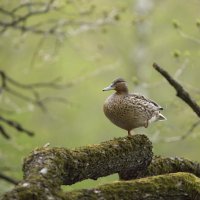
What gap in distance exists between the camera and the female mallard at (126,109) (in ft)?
20.0

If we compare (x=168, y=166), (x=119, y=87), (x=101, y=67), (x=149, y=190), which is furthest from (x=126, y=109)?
(x=101, y=67)

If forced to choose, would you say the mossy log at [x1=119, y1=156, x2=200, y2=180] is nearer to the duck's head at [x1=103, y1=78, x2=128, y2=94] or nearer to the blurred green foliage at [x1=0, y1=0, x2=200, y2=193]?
the duck's head at [x1=103, y1=78, x2=128, y2=94]

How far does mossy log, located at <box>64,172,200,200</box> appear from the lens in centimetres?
453

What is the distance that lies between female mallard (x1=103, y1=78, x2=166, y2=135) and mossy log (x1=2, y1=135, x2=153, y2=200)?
1.99ft

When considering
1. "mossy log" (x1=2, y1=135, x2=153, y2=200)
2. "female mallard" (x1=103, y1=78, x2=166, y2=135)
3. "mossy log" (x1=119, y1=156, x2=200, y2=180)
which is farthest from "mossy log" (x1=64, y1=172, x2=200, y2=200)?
"female mallard" (x1=103, y1=78, x2=166, y2=135)

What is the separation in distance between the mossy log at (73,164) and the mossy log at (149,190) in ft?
0.54

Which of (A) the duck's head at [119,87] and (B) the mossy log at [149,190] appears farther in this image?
(A) the duck's head at [119,87]

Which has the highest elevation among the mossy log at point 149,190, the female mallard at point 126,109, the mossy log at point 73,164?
the female mallard at point 126,109

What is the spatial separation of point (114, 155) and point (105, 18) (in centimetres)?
715

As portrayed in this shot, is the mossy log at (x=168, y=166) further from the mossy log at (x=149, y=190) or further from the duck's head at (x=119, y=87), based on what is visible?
the duck's head at (x=119, y=87)

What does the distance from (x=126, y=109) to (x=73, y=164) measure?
1.41m

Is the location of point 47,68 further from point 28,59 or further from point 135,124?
point 135,124

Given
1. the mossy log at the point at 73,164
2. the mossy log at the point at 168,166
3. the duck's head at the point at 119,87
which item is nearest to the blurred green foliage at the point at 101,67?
the duck's head at the point at 119,87

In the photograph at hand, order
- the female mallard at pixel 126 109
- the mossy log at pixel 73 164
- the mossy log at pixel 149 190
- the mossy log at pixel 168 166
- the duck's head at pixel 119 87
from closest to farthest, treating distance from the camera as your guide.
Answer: the mossy log at pixel 73 164 < the mossy log at pixel 149 190 < the mossy log at pixel 168 166 < the female mallard at pixel 126 109 < the duck's head at pixel 119 87
